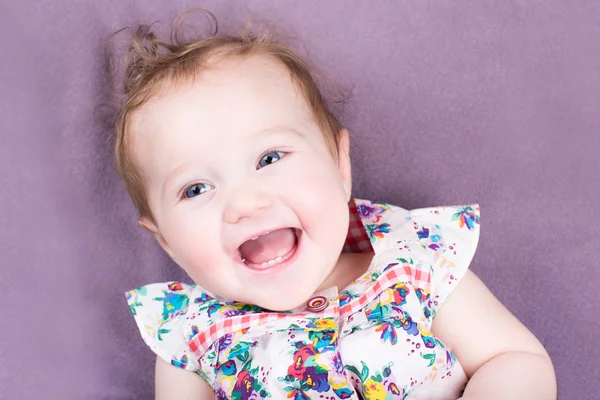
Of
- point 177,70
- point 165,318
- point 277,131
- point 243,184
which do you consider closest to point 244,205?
point 243,184

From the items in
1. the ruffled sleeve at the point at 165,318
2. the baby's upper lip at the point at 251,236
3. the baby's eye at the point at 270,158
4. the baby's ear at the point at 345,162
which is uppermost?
the baby's eye at the point at 270,158

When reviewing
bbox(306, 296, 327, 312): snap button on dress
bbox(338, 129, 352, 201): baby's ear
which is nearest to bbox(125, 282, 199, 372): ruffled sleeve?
bbox(306, 296, 327, 312): snap button on dress

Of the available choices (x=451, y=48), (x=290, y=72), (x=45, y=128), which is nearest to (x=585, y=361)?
(x=451, y=48)

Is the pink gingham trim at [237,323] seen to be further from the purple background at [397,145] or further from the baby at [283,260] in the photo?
the purple background at [397,145]

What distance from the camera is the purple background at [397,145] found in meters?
1.50

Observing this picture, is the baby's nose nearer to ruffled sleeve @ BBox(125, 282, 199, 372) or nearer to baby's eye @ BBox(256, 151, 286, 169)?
baby's eye @ BBox(256, 151, 286, 169)

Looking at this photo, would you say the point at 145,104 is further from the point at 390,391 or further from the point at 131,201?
the point at 390,391

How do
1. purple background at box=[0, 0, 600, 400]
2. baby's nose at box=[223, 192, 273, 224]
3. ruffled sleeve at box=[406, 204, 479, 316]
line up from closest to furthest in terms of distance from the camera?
baby's nose at box=[223, 192, 273, 224]
ruffled sleeve at box=[406, 204, 479, 316]
purple background at box=[0, 0, 600, 400]

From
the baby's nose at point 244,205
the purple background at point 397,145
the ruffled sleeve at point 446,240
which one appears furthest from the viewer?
the purple background at point 397,145

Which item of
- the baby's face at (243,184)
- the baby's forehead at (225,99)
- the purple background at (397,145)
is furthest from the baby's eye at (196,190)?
the purple background at (397,145)

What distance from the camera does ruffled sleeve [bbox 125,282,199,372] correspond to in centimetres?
141

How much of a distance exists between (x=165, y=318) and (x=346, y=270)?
13.9 inches

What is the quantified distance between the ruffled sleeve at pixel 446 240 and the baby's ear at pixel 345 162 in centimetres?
13

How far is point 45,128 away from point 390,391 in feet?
2.73
